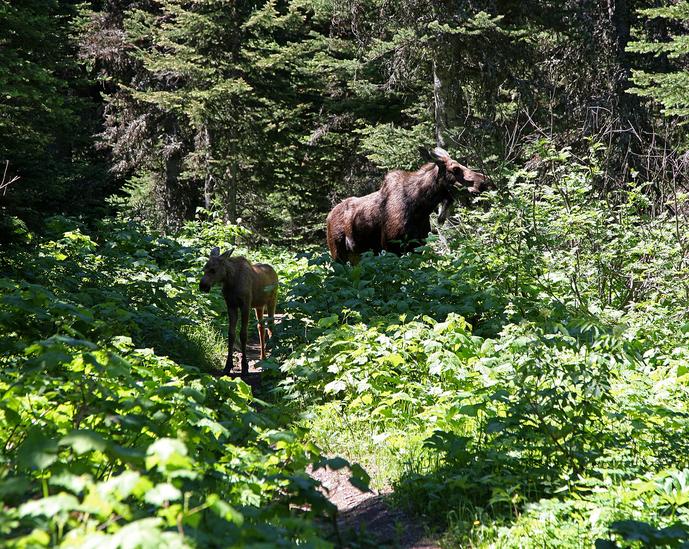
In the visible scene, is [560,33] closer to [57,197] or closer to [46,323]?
[57,197]

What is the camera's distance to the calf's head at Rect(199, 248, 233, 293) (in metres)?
10.1

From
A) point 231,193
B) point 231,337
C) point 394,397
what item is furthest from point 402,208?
point 231,193

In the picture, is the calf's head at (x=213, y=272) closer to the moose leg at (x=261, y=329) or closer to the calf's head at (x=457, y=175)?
the moose leg at (x=261, y=329)

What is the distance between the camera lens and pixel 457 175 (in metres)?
12.5

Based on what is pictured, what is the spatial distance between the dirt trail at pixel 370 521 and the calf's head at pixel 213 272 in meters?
4.47

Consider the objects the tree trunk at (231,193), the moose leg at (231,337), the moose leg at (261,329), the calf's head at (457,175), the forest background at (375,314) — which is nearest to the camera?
the forest background at (375,314)

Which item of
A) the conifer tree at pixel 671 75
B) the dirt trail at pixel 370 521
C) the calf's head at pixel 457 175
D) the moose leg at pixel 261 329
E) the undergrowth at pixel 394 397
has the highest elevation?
the conifer tree at pixel 671 75

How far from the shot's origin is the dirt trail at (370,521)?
407 cm

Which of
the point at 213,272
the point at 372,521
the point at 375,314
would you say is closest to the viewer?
the point at 372,521

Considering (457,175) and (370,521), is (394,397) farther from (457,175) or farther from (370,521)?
(457,175)

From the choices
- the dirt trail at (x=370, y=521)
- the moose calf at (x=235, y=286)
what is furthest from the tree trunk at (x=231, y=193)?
the dirt trail at (x=370, y=521)

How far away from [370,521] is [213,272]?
19.5 feet

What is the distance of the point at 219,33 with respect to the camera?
2342cm

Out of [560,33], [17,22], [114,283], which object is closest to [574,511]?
[114,283]
